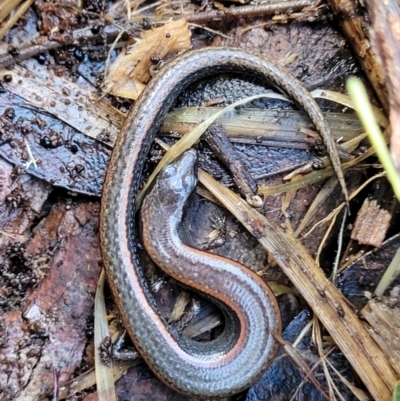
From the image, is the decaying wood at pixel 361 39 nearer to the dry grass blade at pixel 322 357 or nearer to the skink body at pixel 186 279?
the skink body at pixel 186 279

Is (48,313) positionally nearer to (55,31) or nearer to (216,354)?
(216,354)

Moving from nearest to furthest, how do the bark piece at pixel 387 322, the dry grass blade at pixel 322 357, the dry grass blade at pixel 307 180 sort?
1. the bark piece at pixel 387 322
2. the dry grass blade at pixel 322 357
3. the dry grass blade at pixel 307 180

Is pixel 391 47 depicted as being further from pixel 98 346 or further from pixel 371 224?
pixel 98 346

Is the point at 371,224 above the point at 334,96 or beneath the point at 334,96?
beneath

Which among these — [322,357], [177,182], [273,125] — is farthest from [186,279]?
[273,125]

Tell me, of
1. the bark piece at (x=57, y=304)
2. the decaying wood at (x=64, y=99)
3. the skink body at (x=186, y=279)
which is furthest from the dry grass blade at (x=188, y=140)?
the bark piece at (x=57, y=304)

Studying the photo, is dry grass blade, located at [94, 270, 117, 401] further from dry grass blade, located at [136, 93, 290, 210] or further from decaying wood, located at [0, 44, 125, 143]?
decaying wood, located at [0, 44, 125, 143]

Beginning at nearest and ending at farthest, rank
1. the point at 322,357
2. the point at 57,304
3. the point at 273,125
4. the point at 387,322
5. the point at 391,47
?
the point at 391,47, the point at 387,322, the point at 322,357, the point at 57,304, the point at 273,125
